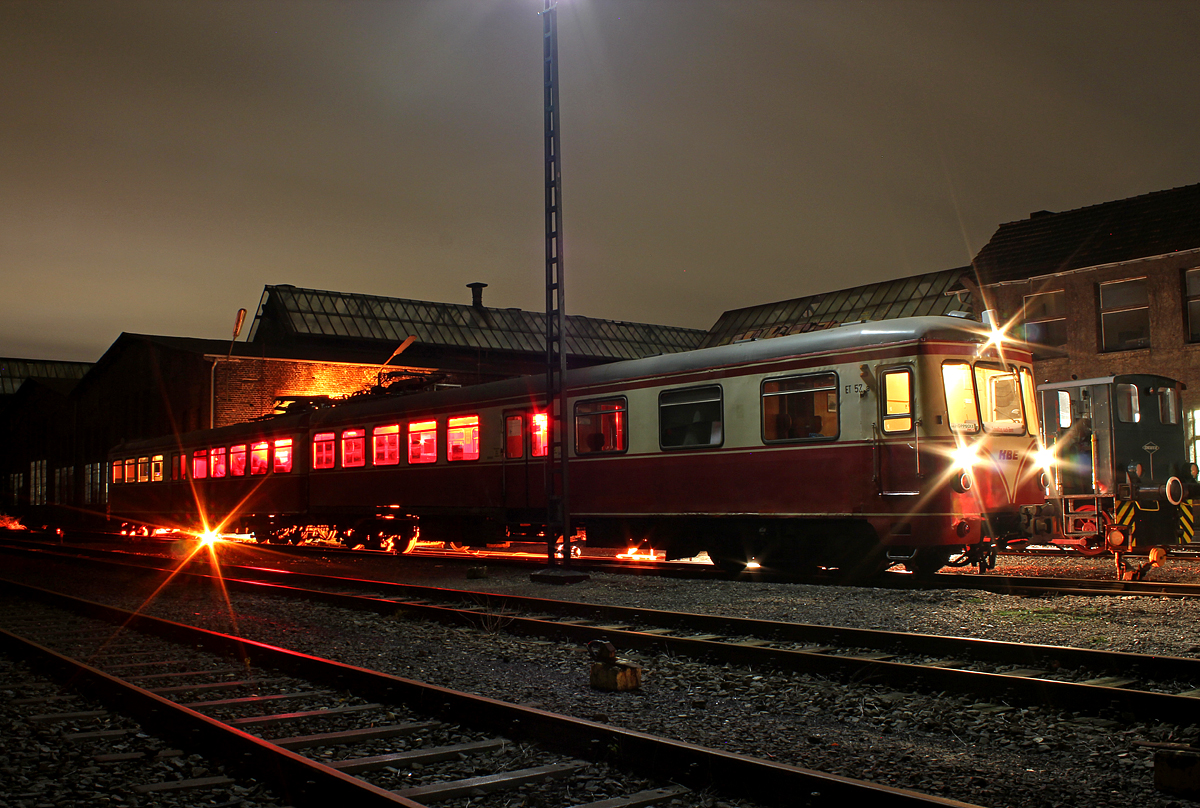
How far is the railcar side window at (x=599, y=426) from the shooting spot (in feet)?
48.0

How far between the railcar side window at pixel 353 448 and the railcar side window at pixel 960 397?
12.8 m

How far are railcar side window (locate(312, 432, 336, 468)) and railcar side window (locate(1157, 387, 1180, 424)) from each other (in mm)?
15815

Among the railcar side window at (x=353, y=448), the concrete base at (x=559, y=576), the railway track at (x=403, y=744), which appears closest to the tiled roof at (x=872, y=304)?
the railcar side window at (x=353, y=448)

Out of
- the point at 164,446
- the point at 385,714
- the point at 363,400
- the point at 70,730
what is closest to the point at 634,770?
the point at 385,714

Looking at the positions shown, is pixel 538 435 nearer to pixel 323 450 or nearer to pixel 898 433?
pixel 898 433

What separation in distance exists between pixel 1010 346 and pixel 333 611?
353 inches

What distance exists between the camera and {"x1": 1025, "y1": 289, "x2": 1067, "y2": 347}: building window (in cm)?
2430

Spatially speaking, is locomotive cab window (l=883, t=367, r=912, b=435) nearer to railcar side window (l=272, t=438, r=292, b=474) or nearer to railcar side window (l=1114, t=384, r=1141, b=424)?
railcar side window (l=1114, t=384, r=1141, b=424)

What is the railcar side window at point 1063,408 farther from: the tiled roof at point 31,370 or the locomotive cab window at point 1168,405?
the tiled roof at point 31,370

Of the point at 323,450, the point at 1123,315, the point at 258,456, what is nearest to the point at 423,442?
the point at 323,450

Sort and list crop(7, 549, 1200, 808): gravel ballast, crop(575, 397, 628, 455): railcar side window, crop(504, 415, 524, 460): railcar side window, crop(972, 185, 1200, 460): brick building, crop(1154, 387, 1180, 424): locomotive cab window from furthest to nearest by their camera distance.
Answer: crop(972, 185, 1200, 460): brick building → crop(504, 415, 524, 460): railcar side window → crop(575, 397, 628, 455): railcar side window → crop(1154, 387, 1180, 424): locomotive cab window → crop(7, 549, 1200, 808): gravel ballast

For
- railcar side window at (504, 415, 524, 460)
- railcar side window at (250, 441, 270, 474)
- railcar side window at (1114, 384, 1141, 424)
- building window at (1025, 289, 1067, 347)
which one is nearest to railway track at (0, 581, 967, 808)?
railcar side window at (504, 415, 524, 460)

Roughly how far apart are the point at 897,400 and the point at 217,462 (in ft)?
68.4

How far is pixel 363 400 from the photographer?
2259 cm
